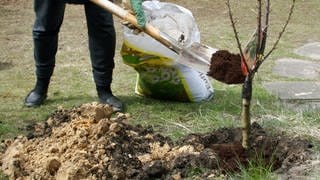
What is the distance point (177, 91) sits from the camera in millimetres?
4711

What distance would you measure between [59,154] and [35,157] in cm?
14

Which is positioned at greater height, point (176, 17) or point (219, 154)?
point (176, 17)

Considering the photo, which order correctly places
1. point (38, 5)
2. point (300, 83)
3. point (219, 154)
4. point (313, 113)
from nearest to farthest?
point (219, 154) → point (313, 113) → point (38, 5) → point (300, 83)

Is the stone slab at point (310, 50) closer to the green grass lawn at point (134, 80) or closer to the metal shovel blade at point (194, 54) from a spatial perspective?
the green grass lawn at point (134, 80)

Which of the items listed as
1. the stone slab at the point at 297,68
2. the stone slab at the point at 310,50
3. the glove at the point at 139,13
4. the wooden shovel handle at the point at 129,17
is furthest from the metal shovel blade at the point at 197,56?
the stone slab at the point at 310,50

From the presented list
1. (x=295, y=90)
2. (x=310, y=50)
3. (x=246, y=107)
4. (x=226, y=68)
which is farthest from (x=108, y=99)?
(x=310, y=50)

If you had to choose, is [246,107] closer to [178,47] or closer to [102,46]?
[178,47]

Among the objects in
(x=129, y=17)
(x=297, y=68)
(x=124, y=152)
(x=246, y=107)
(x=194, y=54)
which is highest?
(x=129, y=17)

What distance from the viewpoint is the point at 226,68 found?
3635mm

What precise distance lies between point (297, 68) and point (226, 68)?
2.35 meters

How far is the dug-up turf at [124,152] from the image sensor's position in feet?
10.0

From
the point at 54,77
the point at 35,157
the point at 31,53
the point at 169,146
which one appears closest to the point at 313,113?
the point at 169,146

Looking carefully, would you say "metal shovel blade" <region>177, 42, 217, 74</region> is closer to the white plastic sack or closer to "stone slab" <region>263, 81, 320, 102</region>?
the white plastic sack

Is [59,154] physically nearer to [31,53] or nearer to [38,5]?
[38,5]
